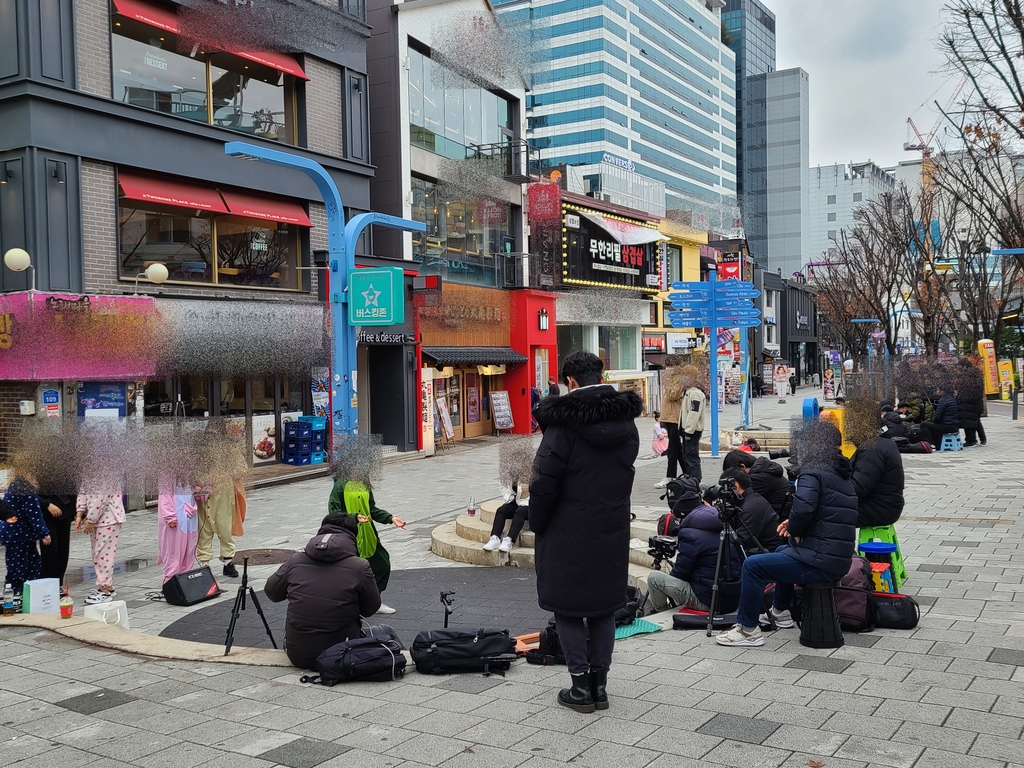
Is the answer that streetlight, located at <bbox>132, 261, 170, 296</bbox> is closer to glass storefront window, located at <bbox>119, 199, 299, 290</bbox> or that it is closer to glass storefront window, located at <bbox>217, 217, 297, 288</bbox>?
glass storefront window, located at <bbox>119, 199, 299, 290</bbox>

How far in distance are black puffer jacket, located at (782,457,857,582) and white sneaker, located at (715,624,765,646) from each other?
0.64 m

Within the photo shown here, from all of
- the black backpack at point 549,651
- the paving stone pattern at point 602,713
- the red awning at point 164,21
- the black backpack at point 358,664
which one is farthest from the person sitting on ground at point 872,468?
the red awning at point 164,21

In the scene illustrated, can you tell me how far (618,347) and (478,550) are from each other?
27062mm

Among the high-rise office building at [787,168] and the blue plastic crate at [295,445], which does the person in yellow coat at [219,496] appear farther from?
the high-rise office building at [787,168]

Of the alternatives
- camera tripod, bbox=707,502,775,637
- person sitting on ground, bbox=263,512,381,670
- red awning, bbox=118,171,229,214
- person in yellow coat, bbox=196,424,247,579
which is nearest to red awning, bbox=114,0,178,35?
red awning, bbox=118,171,229,214

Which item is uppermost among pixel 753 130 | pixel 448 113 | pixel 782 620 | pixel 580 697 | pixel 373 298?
pixel 753 130

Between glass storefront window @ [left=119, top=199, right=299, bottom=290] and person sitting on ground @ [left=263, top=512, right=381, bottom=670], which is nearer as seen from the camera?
→ person sitting on ground @ [left=263, top=512, right=381, bottom=670]

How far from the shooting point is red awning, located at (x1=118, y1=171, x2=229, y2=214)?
15.5 metres

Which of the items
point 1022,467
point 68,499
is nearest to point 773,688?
point 68,499

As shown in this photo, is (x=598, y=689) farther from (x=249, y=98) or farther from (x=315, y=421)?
(x=249, y=98)

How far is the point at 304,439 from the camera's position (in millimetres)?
19078

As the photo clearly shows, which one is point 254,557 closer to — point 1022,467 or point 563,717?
point 563,717

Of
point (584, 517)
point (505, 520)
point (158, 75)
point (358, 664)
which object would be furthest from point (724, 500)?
point (158, 75)

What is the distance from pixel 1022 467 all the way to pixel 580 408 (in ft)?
48.4
